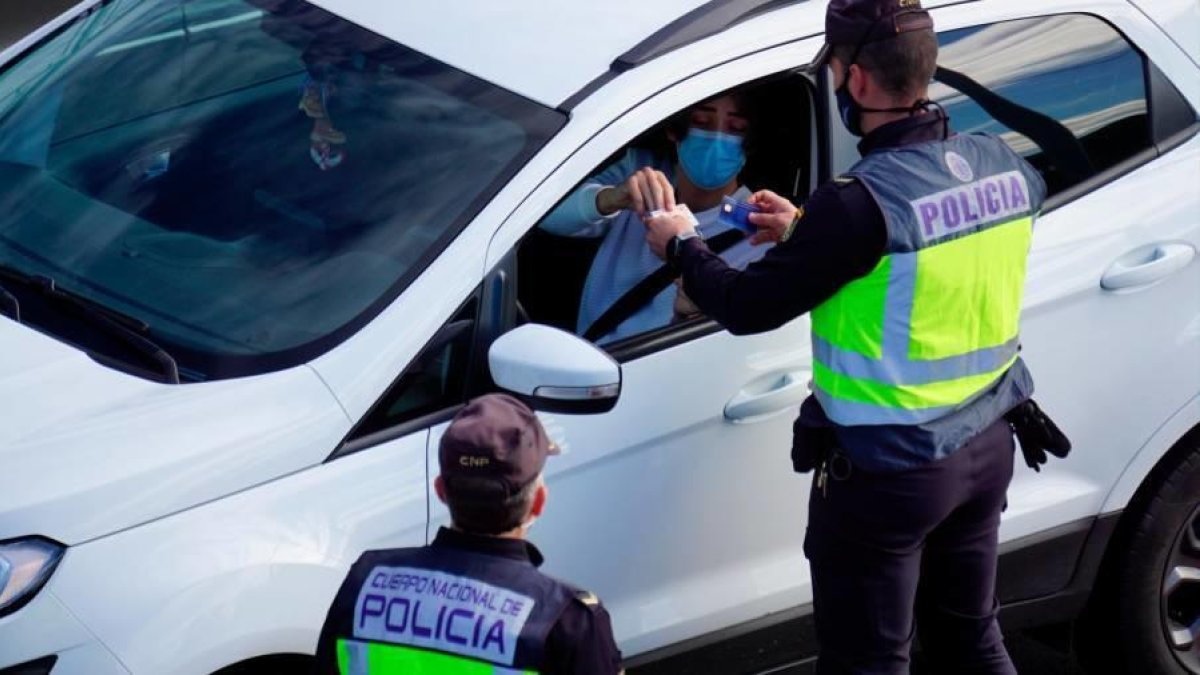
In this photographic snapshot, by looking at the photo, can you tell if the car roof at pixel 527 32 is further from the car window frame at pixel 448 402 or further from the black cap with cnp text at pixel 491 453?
the black cap with cnp text at pixel 491 453

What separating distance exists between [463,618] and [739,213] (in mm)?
1388

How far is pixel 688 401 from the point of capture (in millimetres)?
3949

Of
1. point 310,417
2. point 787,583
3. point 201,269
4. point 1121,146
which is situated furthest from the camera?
point 1121,146

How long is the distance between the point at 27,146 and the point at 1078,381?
87.2 inches

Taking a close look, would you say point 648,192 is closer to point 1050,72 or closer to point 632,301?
point 632,301

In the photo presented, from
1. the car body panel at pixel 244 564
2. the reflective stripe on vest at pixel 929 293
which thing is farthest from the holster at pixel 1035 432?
the car body panel at pixel 244 564

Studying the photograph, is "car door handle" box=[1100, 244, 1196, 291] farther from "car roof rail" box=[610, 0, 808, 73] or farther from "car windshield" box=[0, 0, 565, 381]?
"car windshield" box=[0, 0, 565, 381]

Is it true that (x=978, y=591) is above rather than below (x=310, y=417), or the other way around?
below

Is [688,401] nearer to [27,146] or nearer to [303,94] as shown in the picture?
[303,94]

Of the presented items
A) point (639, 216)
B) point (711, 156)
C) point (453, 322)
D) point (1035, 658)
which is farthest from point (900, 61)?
point (1035, 658)

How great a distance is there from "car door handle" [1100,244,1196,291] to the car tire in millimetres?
412

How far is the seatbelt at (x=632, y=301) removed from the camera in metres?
4.16

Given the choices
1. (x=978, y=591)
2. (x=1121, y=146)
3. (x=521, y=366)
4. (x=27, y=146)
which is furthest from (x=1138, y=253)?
(x=27, y=146)

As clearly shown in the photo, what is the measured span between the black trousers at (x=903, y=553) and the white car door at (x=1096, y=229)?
0.48 metres
